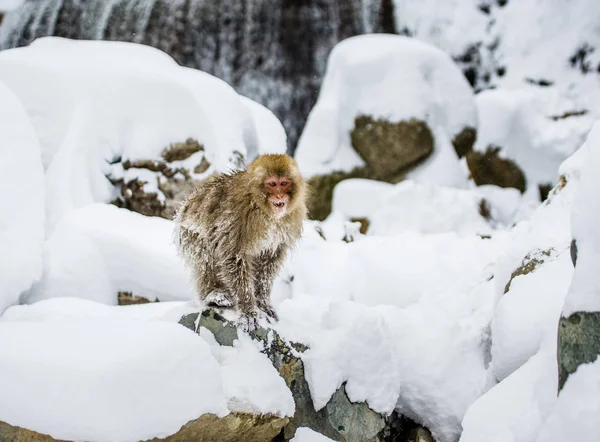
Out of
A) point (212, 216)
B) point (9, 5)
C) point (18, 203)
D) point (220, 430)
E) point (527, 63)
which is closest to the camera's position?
point (220, 430)

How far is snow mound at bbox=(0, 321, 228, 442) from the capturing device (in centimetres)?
194

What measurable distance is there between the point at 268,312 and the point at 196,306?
355 mm

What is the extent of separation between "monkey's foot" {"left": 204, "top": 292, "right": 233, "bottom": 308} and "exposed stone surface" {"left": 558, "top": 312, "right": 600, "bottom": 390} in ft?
5.10

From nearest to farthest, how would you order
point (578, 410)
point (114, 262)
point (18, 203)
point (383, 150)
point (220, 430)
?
point (578, 410), point (220, 430), point (18, 203), point (114, 262), point (383, 150)

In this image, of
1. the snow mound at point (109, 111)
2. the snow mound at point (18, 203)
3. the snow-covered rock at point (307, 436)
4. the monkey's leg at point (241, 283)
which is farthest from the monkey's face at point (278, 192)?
the snow mound at point (109, 111)

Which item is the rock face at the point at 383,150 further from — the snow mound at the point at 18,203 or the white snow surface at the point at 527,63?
the snow mound at the point at 18,203

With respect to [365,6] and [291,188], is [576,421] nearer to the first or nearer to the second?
[291,188]

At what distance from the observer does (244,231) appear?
2.60 m

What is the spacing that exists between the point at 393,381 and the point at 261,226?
1.03m

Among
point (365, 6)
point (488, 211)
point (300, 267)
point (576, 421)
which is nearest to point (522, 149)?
point (488, 211)

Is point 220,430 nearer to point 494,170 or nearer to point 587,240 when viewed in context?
point 587,240

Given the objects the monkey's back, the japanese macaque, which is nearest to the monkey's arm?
the japanese macaque

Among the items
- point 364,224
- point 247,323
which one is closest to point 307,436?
point 247,323

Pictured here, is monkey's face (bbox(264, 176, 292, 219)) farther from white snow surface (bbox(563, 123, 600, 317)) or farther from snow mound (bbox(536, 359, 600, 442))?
snow mound (bbox(536, 359, 600, 442))
